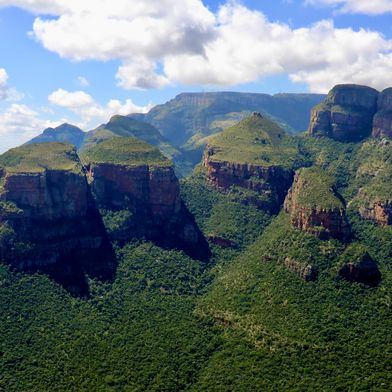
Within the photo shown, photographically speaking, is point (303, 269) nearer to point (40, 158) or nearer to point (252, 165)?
point (252, 165)

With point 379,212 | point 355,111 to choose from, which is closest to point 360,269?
point 379,212

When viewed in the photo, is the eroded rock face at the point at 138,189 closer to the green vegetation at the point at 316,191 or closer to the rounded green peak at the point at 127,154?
the rounded green peak at the point at 127,154

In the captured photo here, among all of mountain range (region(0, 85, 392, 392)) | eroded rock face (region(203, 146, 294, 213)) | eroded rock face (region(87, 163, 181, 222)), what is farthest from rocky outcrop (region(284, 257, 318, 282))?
eroded rock face (region(87, 163, 181, 222))

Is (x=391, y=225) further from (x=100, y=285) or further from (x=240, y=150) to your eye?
(x=100, y=285)

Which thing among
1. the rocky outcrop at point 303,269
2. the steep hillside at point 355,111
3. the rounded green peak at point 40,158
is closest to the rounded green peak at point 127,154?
the rounded green peak at point 40,158

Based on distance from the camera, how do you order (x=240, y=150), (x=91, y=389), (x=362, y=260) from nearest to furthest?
(x=91, y=389) → (x=362, y=260) → (x=240, y=150)

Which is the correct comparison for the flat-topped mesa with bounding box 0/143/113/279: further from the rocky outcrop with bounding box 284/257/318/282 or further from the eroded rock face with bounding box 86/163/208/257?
the rocky outcrop with bounding box 284/257/318/282

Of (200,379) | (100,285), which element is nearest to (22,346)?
(100,285)
